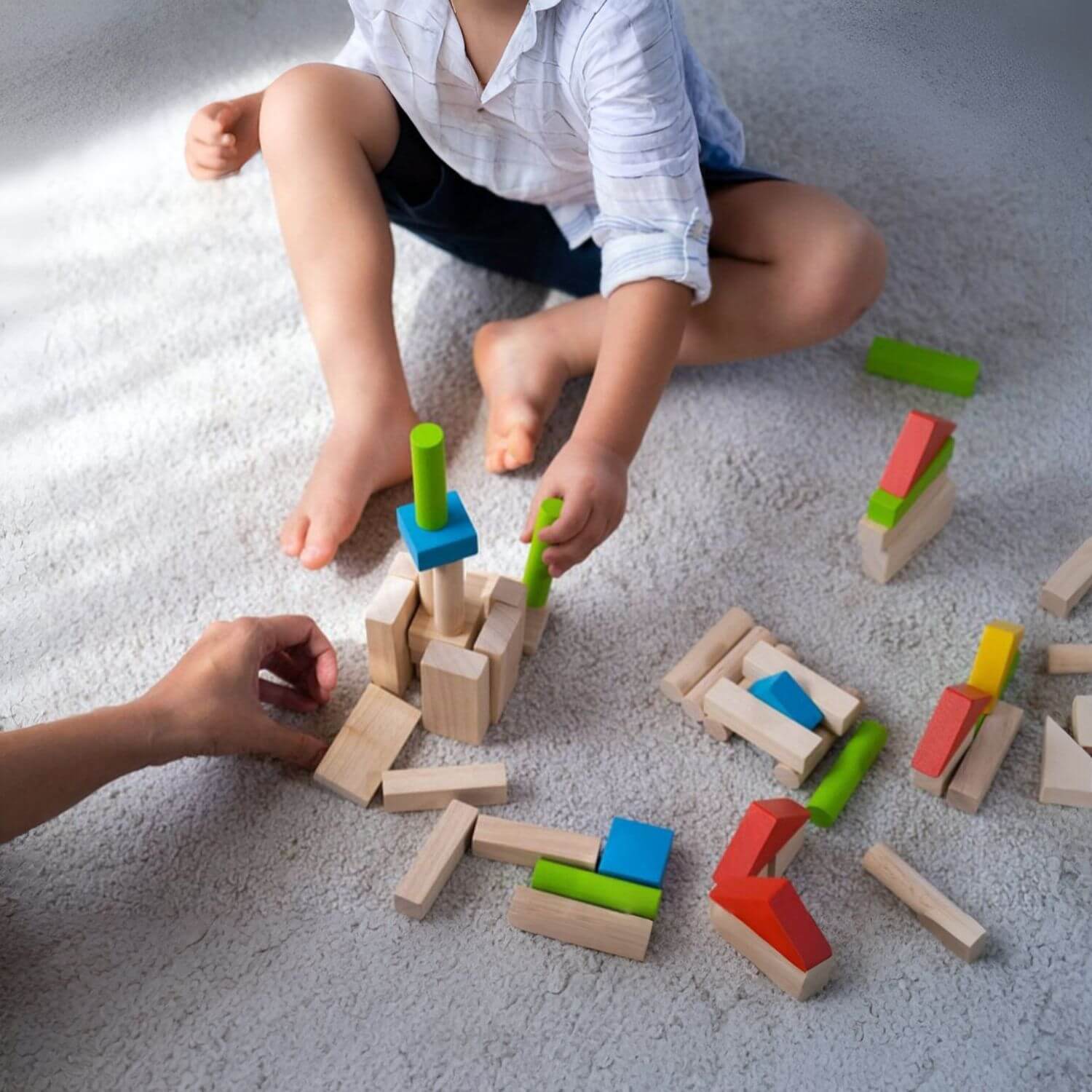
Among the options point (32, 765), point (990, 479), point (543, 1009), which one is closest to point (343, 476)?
point (32, 765)

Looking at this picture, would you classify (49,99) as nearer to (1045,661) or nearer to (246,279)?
(246,279)

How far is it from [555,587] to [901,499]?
260 mm

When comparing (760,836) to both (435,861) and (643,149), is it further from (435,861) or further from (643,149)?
(643,149)

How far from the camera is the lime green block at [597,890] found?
0.73 metres

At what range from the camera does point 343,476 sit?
3.00 ft

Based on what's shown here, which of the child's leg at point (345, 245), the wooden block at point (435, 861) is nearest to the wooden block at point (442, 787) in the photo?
the wooden block at point (435, 861)

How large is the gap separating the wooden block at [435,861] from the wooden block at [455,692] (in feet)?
0.19

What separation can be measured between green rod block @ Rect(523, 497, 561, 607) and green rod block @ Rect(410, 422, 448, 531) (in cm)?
8

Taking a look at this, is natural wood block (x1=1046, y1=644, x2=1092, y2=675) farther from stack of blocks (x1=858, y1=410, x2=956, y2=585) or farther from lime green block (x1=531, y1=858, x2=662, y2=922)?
lime green block (x1=531, y1=858, x2=662, y2=922)

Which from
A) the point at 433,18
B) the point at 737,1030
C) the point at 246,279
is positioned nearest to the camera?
the point at 737,1030

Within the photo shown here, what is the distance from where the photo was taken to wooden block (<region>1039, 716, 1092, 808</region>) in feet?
2.57

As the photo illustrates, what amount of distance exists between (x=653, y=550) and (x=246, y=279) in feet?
1.53

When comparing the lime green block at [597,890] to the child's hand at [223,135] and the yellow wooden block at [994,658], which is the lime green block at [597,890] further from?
the child's hand at [223,135]

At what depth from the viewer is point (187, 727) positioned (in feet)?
2.48
